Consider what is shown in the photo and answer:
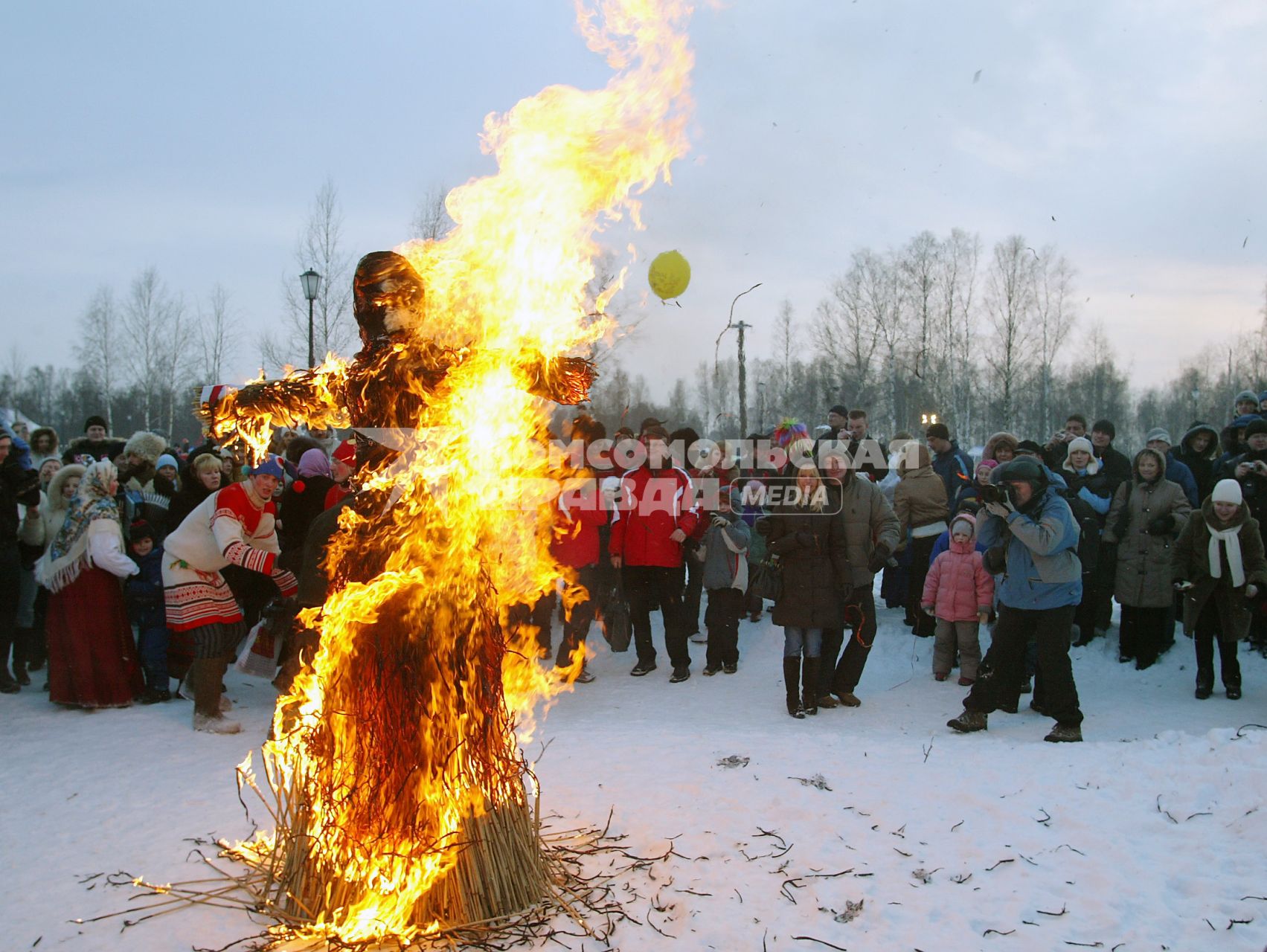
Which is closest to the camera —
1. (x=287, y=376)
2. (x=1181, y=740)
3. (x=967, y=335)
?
(x=287, y=376)

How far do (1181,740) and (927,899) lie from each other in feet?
8.84

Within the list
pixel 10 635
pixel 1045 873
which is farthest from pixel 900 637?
pixel 10 635

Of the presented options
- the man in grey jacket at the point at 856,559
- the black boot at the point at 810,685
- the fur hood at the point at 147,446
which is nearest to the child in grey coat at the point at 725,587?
the man in grey jacket at the point at 856,559

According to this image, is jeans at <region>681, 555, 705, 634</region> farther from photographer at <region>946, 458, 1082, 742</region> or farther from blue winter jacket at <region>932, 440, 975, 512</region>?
photographer at <region>946, 458, 1082, 742</region>

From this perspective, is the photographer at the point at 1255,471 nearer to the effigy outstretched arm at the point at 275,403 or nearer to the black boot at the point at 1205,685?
the black boot at the point at 1205,685

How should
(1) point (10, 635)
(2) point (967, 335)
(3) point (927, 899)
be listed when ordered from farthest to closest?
1. (2) point (967, 335)
2. (1) point (10, 635)
3. (3) point (927, 899)

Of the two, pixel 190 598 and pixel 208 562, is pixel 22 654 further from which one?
pixel 208 562

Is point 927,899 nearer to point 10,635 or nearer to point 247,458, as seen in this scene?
point 247,458

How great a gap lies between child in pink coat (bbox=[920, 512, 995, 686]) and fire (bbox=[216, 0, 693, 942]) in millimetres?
4975

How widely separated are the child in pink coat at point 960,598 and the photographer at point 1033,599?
1160 millimetres

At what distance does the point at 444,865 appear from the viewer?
11.4 ft

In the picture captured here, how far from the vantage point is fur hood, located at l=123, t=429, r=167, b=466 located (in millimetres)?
9188

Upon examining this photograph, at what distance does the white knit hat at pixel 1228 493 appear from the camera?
Result: 7.41 meters

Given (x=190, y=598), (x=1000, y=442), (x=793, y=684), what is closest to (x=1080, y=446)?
(x=1000, y=442)
